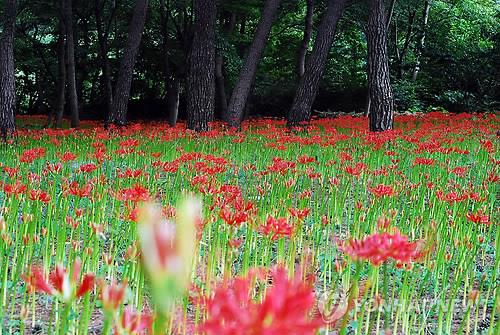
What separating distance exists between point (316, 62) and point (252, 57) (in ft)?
5.63

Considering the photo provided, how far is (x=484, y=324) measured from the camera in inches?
127

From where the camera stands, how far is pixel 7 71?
37.4 ft

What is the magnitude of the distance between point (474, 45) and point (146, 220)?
27830 mm

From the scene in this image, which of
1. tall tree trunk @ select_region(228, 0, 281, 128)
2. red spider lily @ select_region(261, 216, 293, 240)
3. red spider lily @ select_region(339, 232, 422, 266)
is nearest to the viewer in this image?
red spider lily @ select_region(339, 232, 422, 266)

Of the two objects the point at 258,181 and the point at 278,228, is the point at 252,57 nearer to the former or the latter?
the point at 258,181

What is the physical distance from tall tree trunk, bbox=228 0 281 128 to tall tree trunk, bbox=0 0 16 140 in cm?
542

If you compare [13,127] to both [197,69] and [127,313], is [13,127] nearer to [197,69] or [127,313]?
[197,69]

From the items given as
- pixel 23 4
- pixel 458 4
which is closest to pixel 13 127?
pixel 23 4

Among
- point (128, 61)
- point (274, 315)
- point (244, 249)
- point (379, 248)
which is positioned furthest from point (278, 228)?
point (128, 61)

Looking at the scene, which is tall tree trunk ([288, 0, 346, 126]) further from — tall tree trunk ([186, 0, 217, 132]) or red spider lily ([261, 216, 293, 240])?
red spider lily ([261, 216, 293, 240])

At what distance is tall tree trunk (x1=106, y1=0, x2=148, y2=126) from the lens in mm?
15133

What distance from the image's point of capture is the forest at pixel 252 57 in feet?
45.4

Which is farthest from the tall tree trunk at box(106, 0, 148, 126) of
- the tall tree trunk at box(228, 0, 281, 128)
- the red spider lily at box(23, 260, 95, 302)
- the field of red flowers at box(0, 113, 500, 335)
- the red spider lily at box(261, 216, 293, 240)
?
the red spider lily at box(23, 260, 95, 302)

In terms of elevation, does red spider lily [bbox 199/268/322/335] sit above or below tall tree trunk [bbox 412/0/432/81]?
below
